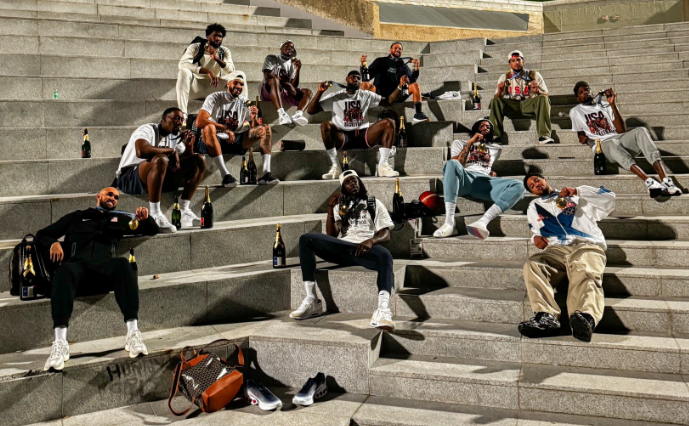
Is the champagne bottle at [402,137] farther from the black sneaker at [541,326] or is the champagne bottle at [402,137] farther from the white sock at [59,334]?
the white sock at [59,334]

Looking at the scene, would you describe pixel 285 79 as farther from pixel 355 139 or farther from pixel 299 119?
pixel 355 139

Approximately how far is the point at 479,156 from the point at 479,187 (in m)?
0.48

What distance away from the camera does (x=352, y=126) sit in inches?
281

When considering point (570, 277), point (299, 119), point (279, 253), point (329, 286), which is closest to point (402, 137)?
point (299, 119)

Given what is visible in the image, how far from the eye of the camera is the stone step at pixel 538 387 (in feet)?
11.9

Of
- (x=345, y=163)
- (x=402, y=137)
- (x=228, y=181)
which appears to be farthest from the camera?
(x=402, y=137)

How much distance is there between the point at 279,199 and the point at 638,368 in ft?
12.4

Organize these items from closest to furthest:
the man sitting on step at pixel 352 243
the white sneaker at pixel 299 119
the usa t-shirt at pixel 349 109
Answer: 1. the man sitting on step at pixel 352 243
2. the usa t-shirt at pixel 349 109
3. the white sneaker at pixel 299 119

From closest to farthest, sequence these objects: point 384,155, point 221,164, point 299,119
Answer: point 221,164, point 384,155, point 299,119

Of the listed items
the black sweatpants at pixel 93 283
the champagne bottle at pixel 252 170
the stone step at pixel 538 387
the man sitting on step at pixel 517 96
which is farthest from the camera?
the man sitting on step at pixel 517 96

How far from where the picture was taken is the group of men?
14.2ft

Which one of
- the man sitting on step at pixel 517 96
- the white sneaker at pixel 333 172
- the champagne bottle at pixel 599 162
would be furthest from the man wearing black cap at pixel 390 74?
the champagne bottle at pixel 599 162

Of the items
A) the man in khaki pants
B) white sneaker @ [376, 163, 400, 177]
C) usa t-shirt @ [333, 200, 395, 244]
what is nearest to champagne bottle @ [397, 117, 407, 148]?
white sneaker @ [376, 163, 400, 177]

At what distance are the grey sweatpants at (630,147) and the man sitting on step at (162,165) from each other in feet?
13.6
